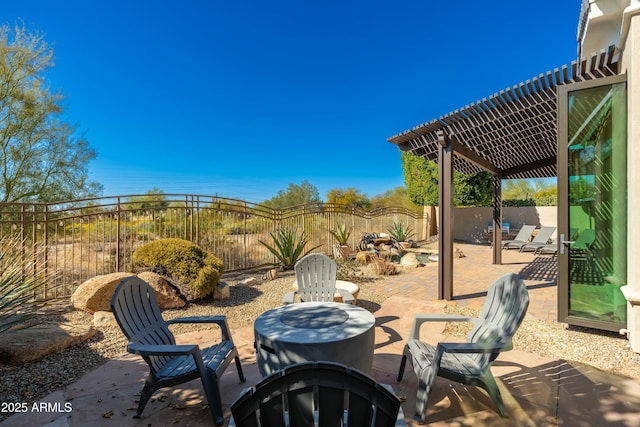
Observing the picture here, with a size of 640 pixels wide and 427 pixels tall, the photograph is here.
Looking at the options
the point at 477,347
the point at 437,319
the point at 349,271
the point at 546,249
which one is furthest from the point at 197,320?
the point at 546,249

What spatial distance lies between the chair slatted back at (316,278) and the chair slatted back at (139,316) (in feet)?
5.38

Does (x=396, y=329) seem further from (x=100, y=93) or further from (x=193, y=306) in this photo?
(x=100, y=93)

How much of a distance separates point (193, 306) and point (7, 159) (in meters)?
9.44

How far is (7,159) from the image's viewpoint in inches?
371

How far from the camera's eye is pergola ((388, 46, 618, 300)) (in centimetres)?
418

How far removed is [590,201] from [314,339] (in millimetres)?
3865

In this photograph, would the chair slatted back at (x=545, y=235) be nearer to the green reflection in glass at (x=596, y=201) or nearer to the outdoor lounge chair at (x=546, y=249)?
the outdoor lounge chair at (x=546, y=249)

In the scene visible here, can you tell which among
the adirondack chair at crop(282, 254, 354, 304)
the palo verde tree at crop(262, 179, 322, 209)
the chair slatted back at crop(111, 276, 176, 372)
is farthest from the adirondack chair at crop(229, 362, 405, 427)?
the palo verde tree at crop(262, 179, 322, 209)

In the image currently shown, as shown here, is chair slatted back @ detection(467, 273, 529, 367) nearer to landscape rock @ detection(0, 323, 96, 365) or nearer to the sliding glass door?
the sliding glass door

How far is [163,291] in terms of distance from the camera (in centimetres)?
480

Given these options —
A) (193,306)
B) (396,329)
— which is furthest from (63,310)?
(396,329)

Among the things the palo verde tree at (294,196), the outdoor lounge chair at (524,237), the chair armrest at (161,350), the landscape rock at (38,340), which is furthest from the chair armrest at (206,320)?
the palo verde tree at (294,196)

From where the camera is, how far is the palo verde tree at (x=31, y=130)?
9039 millimetres

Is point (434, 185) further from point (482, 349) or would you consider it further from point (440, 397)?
point (482, 349)
